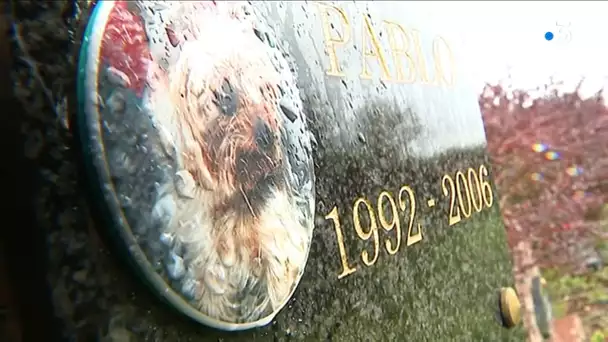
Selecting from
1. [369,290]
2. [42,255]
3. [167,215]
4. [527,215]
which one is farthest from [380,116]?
[527,215]

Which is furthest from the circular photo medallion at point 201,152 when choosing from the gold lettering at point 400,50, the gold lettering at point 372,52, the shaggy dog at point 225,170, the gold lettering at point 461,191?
the gold lettering at point 461,191

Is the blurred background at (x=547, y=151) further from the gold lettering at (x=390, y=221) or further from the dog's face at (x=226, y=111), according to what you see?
the dog's face at (x=226, y=111)

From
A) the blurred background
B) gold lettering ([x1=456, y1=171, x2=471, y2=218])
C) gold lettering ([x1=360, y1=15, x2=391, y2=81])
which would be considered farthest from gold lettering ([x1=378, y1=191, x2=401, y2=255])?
the blurred background

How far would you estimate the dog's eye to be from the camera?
0.65 metres

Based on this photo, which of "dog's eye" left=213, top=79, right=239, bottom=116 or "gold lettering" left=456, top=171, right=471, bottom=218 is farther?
"gold lettering" left=456, top=171, right=471, bottom=218

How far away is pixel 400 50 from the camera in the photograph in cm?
108

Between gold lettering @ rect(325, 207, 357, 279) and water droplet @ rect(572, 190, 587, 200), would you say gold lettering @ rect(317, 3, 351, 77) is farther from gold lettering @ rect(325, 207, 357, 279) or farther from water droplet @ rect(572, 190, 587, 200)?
water droplet @ rect(572, 190, 587, 200)

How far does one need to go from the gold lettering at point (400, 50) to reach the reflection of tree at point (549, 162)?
360 mm

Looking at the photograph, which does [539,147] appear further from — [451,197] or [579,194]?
[451,197]

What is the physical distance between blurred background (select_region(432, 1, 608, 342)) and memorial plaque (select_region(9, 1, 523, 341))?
0.30 m

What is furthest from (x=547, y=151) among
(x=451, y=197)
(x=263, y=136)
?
(x=263, y=136)

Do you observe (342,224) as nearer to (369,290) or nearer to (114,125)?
(369,290)

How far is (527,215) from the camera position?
4.87 ft

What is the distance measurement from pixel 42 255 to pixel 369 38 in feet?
2.00
